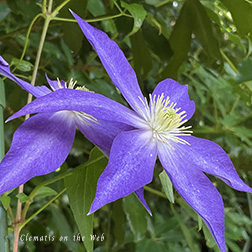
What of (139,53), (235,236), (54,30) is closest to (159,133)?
(139,53)

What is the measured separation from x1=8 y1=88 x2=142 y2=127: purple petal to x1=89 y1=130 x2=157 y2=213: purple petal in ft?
0.04

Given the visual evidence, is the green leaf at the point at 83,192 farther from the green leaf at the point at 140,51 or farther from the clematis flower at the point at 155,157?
the green leaf at the point at 140,51

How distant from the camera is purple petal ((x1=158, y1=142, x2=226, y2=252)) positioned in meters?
0.19

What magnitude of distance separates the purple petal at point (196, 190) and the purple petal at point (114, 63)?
3cm

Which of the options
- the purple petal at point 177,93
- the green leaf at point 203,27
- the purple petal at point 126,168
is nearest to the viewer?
the purple petal at point 126,168

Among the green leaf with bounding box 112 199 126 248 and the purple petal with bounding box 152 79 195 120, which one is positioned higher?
the purple petal with bounding box 152 79 195 120

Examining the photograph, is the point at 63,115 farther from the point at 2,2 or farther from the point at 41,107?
the point at 2,2

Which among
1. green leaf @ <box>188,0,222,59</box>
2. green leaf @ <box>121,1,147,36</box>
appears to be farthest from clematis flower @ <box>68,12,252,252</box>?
green leaf @ <box>188,0,222,59</box>

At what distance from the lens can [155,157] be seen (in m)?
0.20

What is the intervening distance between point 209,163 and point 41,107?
3.9 inches

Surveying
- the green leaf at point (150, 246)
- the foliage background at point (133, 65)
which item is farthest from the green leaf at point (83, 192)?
the green leaf at point (150, 246)

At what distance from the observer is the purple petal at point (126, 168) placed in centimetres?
16

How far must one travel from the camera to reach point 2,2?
73 cm

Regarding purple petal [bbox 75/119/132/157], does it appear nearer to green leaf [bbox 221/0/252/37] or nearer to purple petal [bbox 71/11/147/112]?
purple petal [bbox 71/11/147/112]
